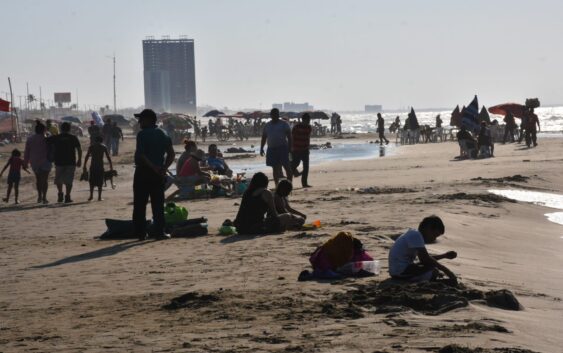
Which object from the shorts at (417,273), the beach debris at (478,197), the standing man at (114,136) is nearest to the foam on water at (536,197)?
the beach debris at (478,197)

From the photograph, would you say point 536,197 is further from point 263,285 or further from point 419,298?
point 419,298

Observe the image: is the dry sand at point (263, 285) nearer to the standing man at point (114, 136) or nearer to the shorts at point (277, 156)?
the shorts at point (277, 156)

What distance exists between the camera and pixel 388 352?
225 inches

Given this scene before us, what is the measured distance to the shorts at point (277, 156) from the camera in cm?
1688

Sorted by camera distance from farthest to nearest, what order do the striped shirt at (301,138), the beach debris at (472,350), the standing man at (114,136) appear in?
the standing man at (114,136)
the striped shirt at (301,138)
the beach debris at (472,350)

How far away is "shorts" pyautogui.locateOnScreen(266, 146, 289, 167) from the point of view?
16875 millimetres

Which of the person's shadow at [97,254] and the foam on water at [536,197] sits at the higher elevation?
the person's shadow at [97,254]

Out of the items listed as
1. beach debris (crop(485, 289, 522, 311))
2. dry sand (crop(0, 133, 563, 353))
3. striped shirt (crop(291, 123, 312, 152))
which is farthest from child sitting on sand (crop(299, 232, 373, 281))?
striped shirt (crop(291, 123, 312, 152))

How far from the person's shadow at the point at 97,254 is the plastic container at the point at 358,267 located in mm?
3043

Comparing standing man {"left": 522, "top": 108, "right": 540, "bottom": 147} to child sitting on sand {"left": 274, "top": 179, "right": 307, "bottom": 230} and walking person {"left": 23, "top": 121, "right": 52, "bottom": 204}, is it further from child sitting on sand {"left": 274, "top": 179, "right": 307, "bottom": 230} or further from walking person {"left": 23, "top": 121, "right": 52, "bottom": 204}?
child sitting on sand {"left": 274, "top": 179, "right": 307, "bottom": 230}

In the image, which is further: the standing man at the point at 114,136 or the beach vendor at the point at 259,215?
the standing man at the point at 114,136

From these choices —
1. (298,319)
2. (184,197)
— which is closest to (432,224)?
(298,319)

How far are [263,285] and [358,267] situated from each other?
0.82 metres

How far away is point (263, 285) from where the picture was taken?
8055 millimetres
